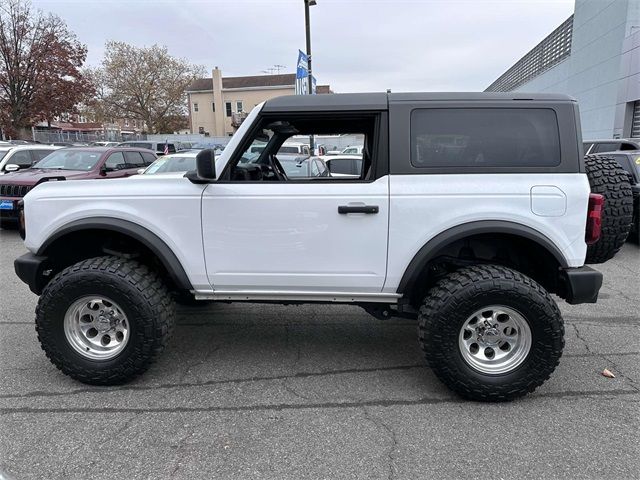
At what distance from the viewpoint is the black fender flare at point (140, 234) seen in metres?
3.05

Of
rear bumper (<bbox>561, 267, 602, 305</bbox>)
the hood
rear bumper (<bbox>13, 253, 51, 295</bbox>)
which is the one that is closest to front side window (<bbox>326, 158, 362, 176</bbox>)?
rear bumper (<bbox>561, 267, 602, 305</bbox>)

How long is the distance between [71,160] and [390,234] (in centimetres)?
884

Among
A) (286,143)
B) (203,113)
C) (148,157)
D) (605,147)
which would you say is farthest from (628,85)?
(203,113)

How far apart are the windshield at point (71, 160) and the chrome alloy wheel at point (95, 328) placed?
7.06 metres

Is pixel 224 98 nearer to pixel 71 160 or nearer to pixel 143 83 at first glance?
pixel 143 83

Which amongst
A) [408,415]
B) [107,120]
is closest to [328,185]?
[408,415]

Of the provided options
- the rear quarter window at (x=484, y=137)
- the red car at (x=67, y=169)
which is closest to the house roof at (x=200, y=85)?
the red car at (x=67, y=169)

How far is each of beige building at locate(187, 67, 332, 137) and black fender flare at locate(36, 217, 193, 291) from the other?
174 feet

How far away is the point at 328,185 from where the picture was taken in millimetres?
2979

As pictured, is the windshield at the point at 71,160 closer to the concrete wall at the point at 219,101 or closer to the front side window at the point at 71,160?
the front side window at the point at 71,160

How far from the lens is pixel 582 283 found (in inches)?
113

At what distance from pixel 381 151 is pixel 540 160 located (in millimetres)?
1018

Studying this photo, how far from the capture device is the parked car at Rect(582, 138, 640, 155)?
33.6 feet

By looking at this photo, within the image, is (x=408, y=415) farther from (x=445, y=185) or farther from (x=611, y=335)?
(x=611, y=335)
